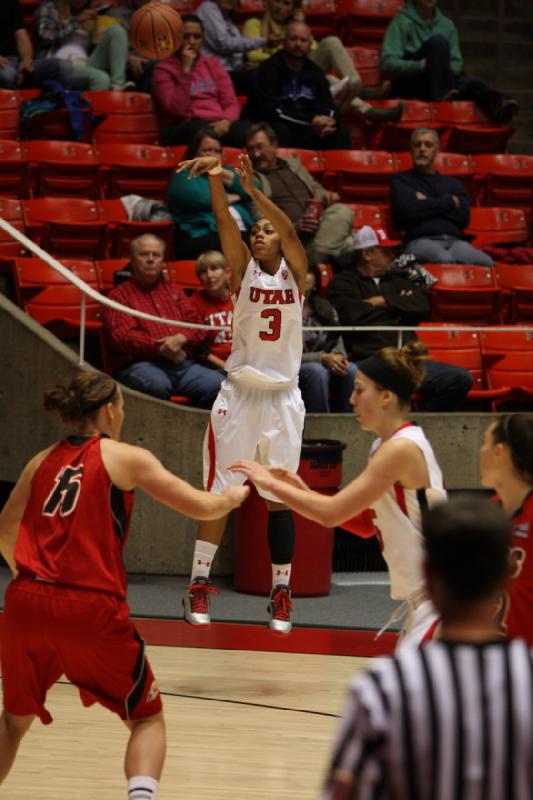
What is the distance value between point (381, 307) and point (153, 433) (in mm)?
1755

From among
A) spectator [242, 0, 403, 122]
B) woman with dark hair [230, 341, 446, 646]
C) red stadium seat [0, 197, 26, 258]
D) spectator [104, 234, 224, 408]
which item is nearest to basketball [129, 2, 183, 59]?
red stadium seat [0, 197, 26, 258]

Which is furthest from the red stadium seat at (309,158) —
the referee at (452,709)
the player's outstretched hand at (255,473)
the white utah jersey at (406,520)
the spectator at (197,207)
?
the referee at (452,709)

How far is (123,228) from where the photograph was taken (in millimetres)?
8656

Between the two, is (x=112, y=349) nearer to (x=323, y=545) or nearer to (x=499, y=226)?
(x=323, y=545)

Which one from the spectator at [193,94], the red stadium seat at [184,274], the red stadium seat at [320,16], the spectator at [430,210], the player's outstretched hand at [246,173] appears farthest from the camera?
the red stadium seat at [320,16]

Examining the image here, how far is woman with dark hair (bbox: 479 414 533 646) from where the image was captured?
10.9ft

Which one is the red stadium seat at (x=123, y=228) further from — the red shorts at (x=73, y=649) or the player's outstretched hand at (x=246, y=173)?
the red shorts at (x=73, y=649)

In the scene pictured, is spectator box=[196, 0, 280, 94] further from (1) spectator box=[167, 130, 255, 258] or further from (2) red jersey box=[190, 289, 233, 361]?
(2) red jersey box=[190, 289, 233, 361]

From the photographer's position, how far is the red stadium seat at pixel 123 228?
337 inches

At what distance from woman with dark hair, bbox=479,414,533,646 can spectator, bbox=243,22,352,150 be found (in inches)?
267

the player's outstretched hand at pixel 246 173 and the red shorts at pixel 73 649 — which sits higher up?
the player's outstretched hand at pixel 246 173

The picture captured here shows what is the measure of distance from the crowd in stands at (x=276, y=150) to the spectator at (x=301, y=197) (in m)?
0.01

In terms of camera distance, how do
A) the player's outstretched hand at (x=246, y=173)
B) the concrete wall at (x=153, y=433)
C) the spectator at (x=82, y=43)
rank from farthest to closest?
the spectator at (x=82, y=43), the concrete wall at (x=153, y=433), the player's outstretched hand at (x=246, y=173)

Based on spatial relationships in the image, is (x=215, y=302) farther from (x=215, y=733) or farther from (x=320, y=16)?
(x=320, y=16)
